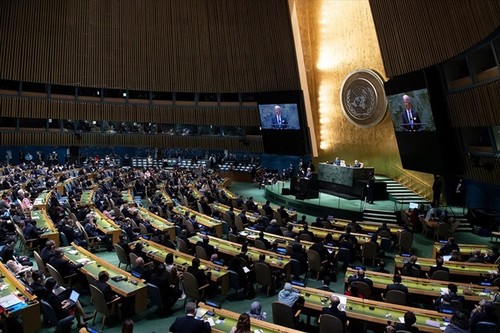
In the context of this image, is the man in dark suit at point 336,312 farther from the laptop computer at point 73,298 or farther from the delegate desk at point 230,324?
the laptop computer at point 73,298

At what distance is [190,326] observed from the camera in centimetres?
544

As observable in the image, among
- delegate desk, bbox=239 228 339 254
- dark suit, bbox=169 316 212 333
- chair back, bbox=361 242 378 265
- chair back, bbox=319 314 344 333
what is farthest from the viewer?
chair back, bbox=361 242 378 265

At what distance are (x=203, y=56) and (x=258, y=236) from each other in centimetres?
2220

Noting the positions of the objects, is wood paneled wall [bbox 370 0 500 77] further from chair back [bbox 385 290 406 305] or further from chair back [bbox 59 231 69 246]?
chair back [bbox 59 231 69 246]

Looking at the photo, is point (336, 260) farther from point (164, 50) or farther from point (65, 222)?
point (164, 50)

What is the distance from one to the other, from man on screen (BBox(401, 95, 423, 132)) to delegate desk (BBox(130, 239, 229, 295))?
11834 millimetres

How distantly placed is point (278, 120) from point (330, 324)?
71.7 ft

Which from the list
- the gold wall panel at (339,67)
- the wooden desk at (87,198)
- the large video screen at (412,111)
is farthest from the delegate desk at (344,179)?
the wooden desk at (87,198)

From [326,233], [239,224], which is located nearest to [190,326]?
[326,233]

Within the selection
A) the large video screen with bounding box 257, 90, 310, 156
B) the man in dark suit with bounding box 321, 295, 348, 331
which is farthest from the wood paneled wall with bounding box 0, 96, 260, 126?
the man in dark suit with bounding box 321, 295, 348, 331

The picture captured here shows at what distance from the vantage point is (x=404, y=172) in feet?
64.4

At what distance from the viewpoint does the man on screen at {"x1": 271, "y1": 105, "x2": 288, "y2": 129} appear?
87.1ft

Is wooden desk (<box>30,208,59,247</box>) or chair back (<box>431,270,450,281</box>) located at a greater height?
wooden desk (<box>30,208,59,247</box>)

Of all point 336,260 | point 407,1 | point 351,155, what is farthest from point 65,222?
point 351,155
